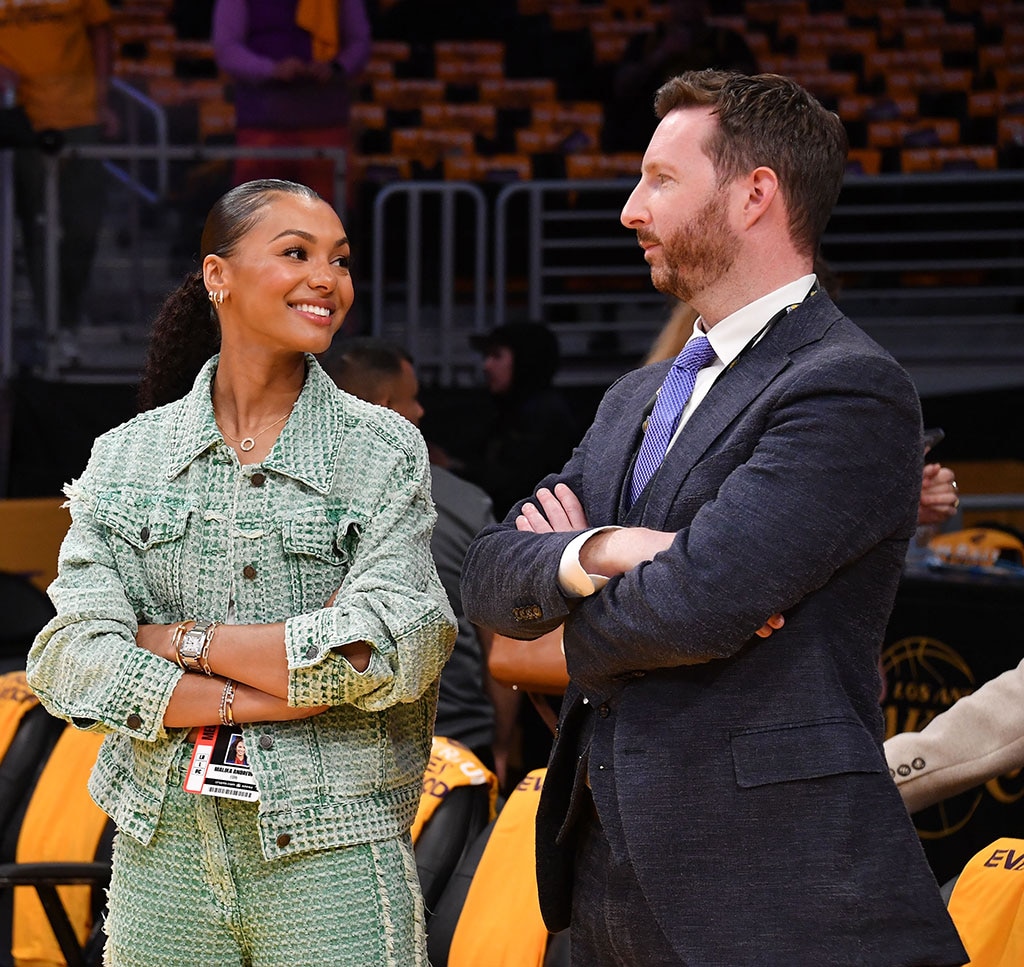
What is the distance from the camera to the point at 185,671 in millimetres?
2088

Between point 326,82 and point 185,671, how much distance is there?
5466 mm

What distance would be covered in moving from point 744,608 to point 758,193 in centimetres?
57

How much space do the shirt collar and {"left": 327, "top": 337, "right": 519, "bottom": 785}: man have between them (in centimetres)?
162

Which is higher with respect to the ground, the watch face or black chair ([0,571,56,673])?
the watch face

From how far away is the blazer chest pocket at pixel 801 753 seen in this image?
179cm

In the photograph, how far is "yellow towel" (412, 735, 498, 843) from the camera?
302 centimetres

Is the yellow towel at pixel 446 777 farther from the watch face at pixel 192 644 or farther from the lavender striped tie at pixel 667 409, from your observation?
the lavender striped tie at pixel 667 409

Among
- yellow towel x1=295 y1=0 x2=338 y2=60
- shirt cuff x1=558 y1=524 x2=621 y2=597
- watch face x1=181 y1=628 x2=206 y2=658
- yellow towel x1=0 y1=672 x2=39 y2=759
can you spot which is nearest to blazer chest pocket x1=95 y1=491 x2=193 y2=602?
watch face x1=181 y1=628 x2=206 y2=658

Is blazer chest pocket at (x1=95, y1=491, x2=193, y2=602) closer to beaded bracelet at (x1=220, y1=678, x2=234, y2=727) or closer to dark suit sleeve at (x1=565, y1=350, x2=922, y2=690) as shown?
beaded bracelet at (x1=220, y1=678, x2=234, y2=727)

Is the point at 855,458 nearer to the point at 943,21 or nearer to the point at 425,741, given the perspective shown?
the point at 425,741

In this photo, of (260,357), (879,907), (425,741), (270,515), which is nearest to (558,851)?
(425,741)

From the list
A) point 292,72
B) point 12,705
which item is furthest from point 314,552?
point 292,72

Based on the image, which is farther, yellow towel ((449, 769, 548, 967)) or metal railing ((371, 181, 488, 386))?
metal railing ((371, 181, 488, 386))

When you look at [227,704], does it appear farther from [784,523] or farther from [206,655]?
→ [784,523]
